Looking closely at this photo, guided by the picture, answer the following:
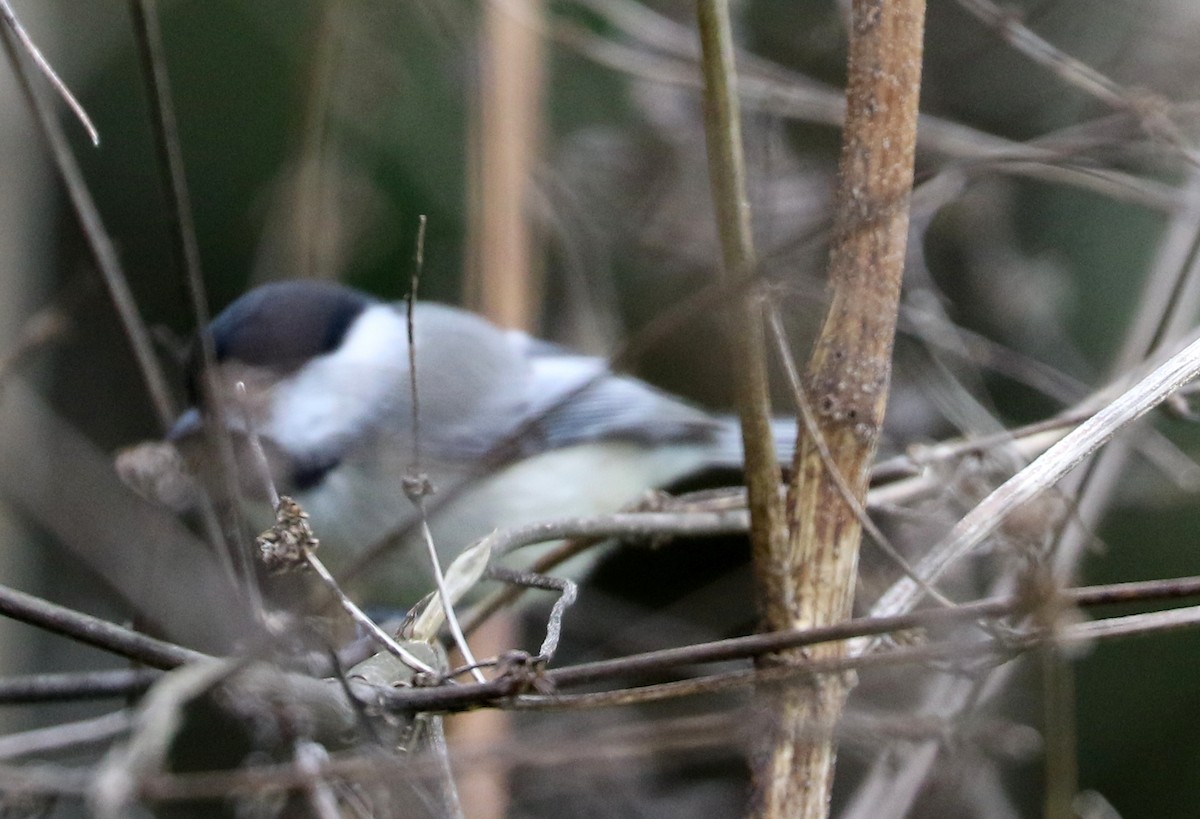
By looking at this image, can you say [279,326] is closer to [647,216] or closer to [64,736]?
[647,216]

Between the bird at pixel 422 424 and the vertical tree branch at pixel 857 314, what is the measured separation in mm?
643

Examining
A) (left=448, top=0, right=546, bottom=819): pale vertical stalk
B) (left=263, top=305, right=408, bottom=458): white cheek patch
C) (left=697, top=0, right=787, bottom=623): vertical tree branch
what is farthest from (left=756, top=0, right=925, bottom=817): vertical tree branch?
(left=448, top=0, right=546, bottom=819): pale vertical stalk

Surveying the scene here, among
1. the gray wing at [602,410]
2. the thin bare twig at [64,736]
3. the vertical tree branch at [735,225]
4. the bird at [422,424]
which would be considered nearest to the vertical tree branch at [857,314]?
the vertical tree branch at [735,225]

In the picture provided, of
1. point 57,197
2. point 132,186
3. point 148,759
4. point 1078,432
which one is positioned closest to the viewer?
point 148,759

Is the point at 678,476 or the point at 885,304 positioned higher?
the point at 678,476

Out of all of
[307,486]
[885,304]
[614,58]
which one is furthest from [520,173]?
[885,304]

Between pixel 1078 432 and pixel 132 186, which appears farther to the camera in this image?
pixel 132 186

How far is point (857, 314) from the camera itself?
2.90ft

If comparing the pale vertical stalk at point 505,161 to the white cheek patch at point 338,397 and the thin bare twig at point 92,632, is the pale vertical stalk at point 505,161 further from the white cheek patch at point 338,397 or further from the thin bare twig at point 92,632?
the thin bare twig at point 92,632

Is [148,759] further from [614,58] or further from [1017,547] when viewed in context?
[614,58]

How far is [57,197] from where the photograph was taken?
9.30 feet

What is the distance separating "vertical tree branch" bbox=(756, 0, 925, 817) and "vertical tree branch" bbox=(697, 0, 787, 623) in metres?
0.05

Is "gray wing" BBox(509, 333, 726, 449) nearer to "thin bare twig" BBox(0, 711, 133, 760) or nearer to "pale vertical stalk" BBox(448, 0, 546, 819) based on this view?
"pale vertical stalk" BBox(448, 0, 546, 819)

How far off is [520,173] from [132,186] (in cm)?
128
